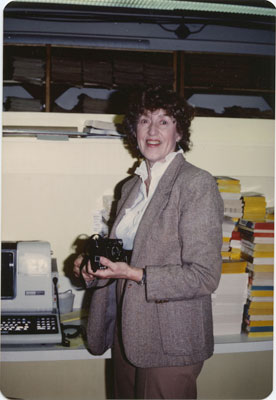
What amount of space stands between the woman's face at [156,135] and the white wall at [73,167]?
2.48 ft

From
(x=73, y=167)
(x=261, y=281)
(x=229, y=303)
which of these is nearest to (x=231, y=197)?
(x=261, y=281)

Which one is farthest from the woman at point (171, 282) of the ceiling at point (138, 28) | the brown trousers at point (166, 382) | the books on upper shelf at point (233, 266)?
the ceiling at point (138, 28)

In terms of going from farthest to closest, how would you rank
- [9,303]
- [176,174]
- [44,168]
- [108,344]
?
[44,168] → [9,303] → [108,344] → [176,174]

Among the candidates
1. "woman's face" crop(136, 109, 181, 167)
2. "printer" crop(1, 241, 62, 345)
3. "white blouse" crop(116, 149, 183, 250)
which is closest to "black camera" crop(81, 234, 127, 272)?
"white blouse" crop(116, 149, 183, 250)

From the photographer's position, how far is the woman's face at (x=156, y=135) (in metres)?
1.53

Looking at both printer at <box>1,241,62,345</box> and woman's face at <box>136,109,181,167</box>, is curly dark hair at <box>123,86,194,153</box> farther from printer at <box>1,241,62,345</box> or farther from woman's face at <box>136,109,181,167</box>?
printer at <box>1,241,62,345</box>

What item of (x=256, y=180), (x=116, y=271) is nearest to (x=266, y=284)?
(x=256, y=180)

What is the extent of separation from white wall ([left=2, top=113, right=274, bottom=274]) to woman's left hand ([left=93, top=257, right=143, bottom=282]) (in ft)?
3.76

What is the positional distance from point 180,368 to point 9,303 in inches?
38.9

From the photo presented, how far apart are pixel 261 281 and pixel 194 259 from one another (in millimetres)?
877

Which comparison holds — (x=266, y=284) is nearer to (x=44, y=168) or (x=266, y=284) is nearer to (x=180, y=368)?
(x=180, y=368)

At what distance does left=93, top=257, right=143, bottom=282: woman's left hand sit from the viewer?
48.7 inches

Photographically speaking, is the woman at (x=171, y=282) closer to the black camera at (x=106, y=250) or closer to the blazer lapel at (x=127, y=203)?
the black camera at (x=106, y=250)

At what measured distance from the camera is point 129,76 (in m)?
3.55
